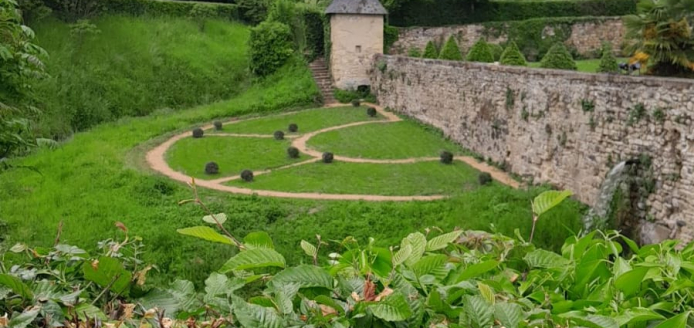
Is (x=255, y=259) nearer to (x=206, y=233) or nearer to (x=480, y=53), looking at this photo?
(x=206, y=233)

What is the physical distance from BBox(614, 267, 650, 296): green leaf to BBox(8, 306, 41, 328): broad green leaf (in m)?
1.78

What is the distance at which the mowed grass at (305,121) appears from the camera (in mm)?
23297

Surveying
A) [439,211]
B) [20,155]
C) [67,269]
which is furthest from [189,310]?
[20,155]

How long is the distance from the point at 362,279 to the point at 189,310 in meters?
0.59

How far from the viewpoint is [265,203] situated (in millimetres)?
14828

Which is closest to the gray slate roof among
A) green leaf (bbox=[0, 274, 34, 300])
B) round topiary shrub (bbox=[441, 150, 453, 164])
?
round topiary shrub (bbox=[441, 150, 453, 164])

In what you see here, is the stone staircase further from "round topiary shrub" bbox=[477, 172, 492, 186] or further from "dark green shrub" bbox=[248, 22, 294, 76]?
"round topiary shrub" bbox=[477, 172, 492, 186]

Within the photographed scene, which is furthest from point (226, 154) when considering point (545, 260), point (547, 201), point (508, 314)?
point (508, 314)

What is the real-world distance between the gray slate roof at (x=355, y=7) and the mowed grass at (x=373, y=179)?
36.5 feet

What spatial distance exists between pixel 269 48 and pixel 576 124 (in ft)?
61.1

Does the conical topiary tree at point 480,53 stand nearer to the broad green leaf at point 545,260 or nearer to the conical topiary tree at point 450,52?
the conical topiary tree at point 450,52

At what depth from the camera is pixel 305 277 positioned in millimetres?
2135

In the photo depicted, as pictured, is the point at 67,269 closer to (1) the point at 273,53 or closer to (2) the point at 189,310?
(2) the point at 189,310

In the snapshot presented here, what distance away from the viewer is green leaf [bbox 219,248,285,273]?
87.8 inches
